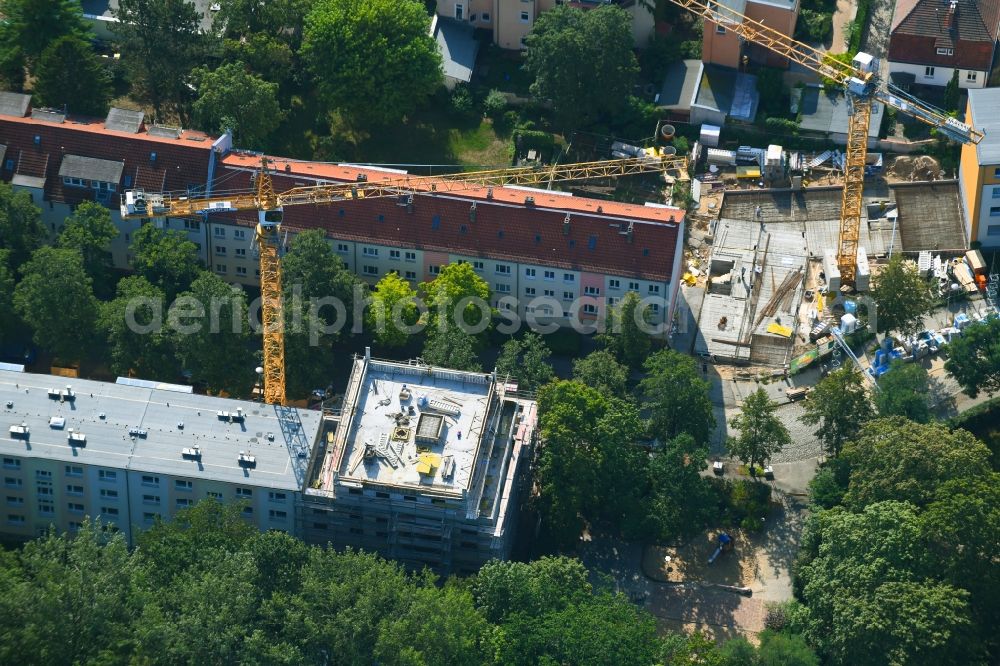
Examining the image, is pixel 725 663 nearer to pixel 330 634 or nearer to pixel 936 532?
pixel 936 532

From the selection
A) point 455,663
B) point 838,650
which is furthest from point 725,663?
point 455,663

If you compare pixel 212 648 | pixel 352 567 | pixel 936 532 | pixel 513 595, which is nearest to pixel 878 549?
pixel 936 532

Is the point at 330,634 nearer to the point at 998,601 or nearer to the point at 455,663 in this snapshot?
the point at 455,663

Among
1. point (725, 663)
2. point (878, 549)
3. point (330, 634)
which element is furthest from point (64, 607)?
point (878, 549)

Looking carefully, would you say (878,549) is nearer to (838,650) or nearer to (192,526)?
(838,650)

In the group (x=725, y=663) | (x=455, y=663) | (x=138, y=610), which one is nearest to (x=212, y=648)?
(x=138, y=610)
